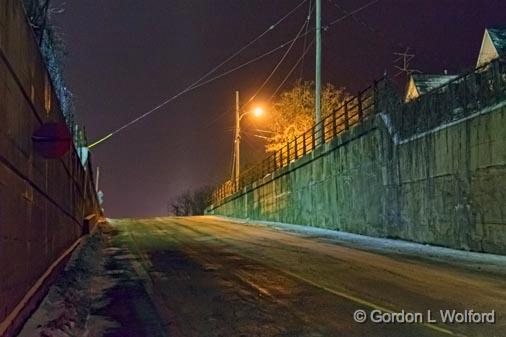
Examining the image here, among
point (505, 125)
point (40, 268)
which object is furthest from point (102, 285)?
point (505, 125)

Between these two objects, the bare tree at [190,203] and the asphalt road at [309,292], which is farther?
the bare tree at [190,203]

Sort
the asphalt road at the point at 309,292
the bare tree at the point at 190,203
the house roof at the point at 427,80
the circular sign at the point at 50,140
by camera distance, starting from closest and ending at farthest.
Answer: the asphalt road at the point at 309,292 < the circular sign at the point at 50,140 < the house roof at the point at 427,80 < the bare tree at the point at 190,203

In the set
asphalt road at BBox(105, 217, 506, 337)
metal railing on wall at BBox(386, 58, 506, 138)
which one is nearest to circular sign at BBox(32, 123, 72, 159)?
asphalt road at BBox(105, 217, 506, 337)

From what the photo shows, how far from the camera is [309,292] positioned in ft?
28.5

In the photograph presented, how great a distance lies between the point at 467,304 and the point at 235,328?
10.0ft

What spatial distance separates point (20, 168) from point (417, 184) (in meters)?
13.3

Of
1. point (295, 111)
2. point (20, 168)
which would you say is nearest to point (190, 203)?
point (295, 111)

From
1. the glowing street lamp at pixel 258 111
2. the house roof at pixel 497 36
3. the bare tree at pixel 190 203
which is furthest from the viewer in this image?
the bare tree at pixel 190 203

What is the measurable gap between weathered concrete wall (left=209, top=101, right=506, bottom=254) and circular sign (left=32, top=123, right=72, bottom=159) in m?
9.65

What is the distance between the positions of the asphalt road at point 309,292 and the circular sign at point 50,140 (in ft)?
7.86

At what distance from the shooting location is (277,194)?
112ft

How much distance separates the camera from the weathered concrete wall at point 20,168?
5.11 m

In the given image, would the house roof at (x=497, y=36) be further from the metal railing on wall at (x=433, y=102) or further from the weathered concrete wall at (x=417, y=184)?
the weathered concrete wall at (x=417, y=184)

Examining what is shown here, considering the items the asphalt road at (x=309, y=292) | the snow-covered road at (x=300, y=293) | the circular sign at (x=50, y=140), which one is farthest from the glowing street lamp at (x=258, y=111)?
the circular sign at (x=50, y=140)
